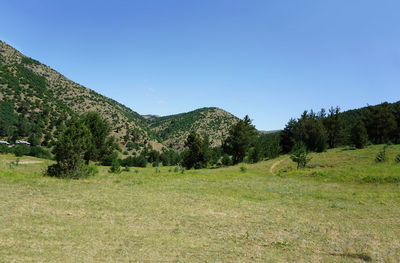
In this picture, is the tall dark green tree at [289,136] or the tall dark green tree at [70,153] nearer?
the tall dark green tree at [70,153]

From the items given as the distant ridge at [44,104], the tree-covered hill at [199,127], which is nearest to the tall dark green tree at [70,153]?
the distant ridge at [44,104]

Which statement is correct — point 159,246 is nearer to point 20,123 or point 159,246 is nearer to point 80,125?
point 80,125

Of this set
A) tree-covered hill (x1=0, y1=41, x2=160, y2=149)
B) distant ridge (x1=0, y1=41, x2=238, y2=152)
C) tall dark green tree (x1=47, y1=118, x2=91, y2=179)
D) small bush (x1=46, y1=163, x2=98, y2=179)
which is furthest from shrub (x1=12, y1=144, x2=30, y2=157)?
tall dark green tree (x1=47, y1=118, x2=91, y2=179)

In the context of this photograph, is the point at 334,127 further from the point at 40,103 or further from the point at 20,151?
the point at 40,103

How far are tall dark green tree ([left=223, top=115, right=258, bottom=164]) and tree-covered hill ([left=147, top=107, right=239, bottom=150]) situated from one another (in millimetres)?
88687

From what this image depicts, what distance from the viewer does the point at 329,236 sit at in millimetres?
9281

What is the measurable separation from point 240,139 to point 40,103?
7986 centimetres

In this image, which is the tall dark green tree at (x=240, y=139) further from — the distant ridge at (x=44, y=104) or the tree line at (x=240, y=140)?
the distant ridge at (x=44, y=104)

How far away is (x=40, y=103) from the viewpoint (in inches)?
3457

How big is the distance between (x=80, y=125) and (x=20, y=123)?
238ft

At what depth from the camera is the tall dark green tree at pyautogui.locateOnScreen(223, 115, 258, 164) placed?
5435 centimetres

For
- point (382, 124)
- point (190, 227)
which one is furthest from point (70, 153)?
point (382, 124)

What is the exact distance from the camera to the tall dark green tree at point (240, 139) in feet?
178

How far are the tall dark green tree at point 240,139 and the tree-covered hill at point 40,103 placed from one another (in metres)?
58.2
